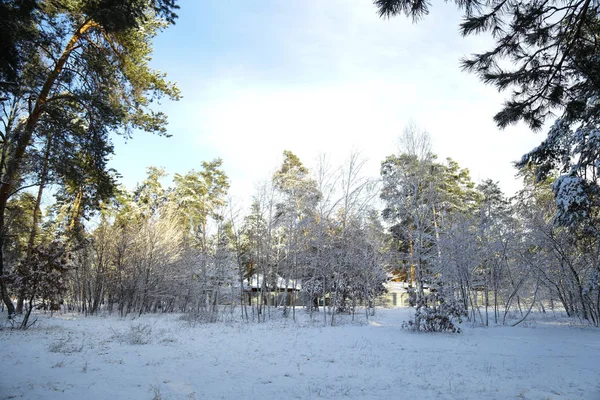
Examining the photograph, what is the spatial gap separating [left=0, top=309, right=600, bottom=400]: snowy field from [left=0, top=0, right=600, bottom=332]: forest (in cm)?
272

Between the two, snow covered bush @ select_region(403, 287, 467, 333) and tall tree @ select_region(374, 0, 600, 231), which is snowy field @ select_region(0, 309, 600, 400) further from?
tall tree @ select_region(374, 0, 600, 231)

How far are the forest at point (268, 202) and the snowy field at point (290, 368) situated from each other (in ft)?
8.94

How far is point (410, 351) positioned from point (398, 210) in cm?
693

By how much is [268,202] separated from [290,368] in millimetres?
12265

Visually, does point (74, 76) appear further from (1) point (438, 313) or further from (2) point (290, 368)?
(1) point (438, 313)

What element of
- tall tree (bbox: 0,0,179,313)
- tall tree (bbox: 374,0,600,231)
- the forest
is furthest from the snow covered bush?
tall tree (bbox: 0,0,179,313)

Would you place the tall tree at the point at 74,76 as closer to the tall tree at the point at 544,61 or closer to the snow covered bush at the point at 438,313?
the tall tree at the point at 544,61

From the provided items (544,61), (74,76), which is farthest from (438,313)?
(74,76)

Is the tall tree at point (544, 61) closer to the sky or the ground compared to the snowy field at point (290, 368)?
closer to the sky

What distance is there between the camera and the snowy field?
14.8ft

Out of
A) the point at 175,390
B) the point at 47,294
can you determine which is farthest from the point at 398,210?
the point at 47,294

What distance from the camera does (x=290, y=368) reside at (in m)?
6.11

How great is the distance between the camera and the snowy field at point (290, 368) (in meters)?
4.50

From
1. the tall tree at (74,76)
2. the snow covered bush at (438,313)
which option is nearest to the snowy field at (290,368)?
the snow covered bush at (438,313)
